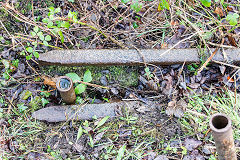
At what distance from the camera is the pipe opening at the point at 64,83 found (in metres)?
2.42

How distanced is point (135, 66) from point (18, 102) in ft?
4.85

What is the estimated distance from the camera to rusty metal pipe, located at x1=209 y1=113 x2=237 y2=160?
1.48 metres

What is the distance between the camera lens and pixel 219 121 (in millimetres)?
1564

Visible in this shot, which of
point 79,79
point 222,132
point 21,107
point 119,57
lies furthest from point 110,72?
point 222,132

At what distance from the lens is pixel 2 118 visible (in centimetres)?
279

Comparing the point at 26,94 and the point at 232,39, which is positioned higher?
the point at 232,39

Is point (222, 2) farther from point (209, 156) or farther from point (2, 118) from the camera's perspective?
point (2, 118)

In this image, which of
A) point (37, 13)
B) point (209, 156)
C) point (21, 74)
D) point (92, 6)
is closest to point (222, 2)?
point (92, 6)

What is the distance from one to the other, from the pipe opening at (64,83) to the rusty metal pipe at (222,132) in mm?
1437

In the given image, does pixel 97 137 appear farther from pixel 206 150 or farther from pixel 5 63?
pixel 5 63

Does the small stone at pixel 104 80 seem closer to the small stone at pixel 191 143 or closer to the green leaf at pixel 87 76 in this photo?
the green leaf at pixel 87 76

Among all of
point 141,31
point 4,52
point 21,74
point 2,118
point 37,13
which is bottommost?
point 2,118

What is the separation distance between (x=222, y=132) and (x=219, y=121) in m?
0.11

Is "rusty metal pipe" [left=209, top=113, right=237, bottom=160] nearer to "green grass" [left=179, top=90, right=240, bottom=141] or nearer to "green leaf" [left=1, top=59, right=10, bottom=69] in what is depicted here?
"green grass" [left=179, top=90, right=240, bottom=141]
